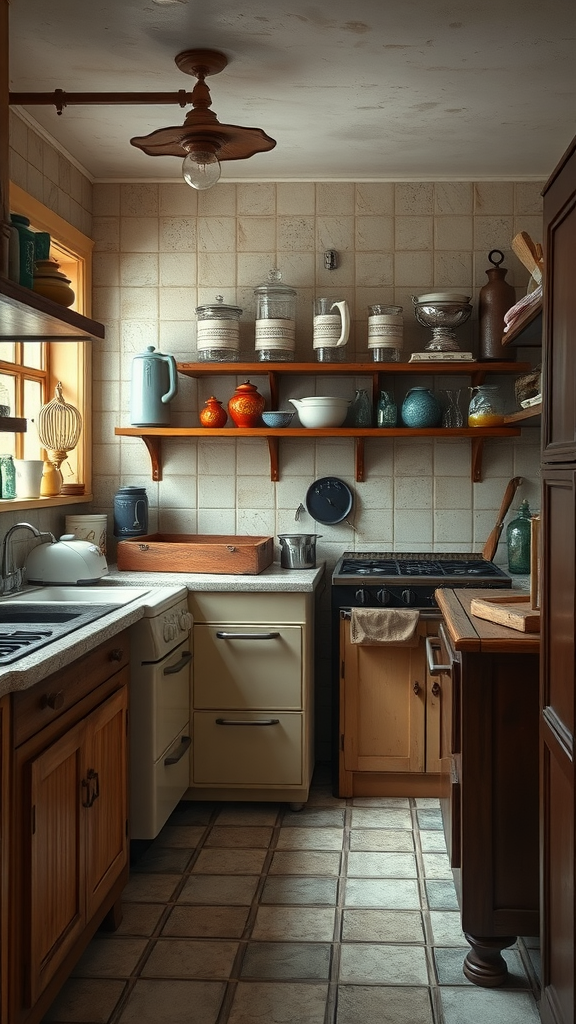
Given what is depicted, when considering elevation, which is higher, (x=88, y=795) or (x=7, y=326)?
(x=7, y=326)

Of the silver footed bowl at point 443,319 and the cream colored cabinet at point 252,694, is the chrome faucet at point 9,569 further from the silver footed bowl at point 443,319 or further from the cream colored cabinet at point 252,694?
the silver footed bowl at point 443,319

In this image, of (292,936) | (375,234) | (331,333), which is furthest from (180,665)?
(375,234)

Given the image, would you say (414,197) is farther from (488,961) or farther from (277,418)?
(488,961)

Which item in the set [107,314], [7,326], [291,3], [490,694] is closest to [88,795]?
[490,694]

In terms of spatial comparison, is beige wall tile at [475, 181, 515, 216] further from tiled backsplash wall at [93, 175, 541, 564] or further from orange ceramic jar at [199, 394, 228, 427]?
orange ceramic jar at [199, 394, 228, 427]

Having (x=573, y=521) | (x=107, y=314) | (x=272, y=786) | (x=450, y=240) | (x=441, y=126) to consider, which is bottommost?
(x=272, y=786)

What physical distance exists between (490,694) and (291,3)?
1877 mm

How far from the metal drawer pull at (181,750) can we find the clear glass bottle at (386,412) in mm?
1482

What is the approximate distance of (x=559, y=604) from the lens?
182cm

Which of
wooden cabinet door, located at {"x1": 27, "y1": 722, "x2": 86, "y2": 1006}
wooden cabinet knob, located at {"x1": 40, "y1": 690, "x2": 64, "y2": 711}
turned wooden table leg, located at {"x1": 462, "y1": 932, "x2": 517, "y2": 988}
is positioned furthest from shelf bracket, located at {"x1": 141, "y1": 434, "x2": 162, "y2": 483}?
turned wooden table leg, located at {"x1": 462, "y1": 932, "x2": 517, "y2": 988}

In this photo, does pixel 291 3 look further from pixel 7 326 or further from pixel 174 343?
pixel 174 343

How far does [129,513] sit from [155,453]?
300mm

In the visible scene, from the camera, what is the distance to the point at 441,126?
352cm

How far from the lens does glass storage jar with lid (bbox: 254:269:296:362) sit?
12.9 feet
